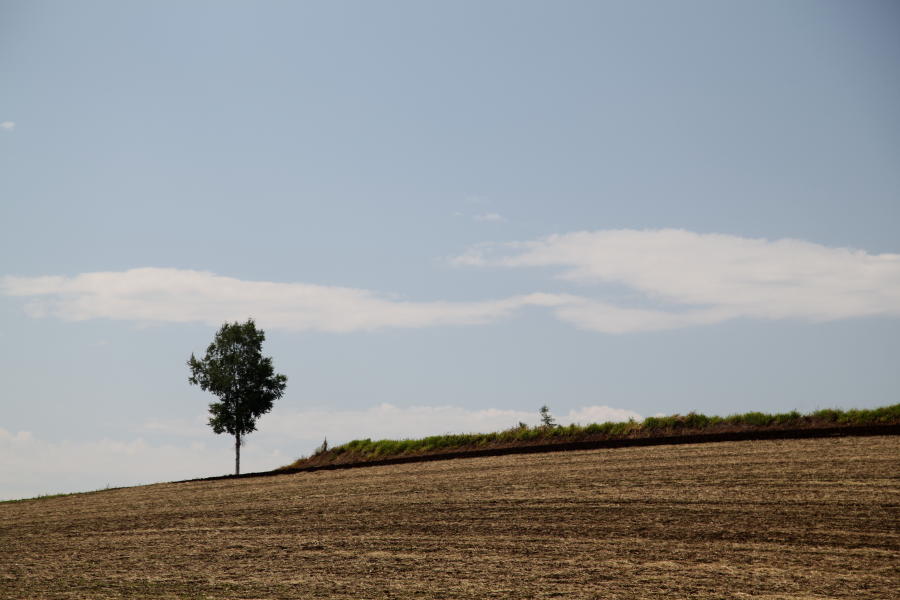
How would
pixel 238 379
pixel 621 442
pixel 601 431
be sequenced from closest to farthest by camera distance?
pixel 621 442 → pixel 601 431 → pixel 238 379

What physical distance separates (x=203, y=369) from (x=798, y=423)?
113ft

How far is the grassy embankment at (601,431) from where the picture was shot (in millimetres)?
28344

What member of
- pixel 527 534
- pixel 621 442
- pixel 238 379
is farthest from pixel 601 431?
pixel 238 379

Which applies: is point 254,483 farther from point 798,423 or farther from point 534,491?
point 798,423

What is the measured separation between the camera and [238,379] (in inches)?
1902

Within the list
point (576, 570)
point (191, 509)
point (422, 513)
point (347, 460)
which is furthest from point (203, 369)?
point (576, 570)

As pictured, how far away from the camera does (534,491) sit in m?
24.0

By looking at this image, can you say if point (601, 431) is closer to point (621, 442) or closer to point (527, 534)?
point (621, 442)

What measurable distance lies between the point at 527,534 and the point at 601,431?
A: 12.6 meters

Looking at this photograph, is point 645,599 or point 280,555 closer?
point 645,599

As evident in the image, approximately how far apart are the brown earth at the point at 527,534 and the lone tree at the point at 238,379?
60.3 ft

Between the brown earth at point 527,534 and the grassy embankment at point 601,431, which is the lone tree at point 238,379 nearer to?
the grassy embankment at point 601,431

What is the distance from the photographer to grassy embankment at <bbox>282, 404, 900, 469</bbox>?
2834 centimetres

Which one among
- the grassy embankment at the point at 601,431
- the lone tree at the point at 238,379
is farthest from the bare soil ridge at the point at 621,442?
the lone tree at the point at 238,379
